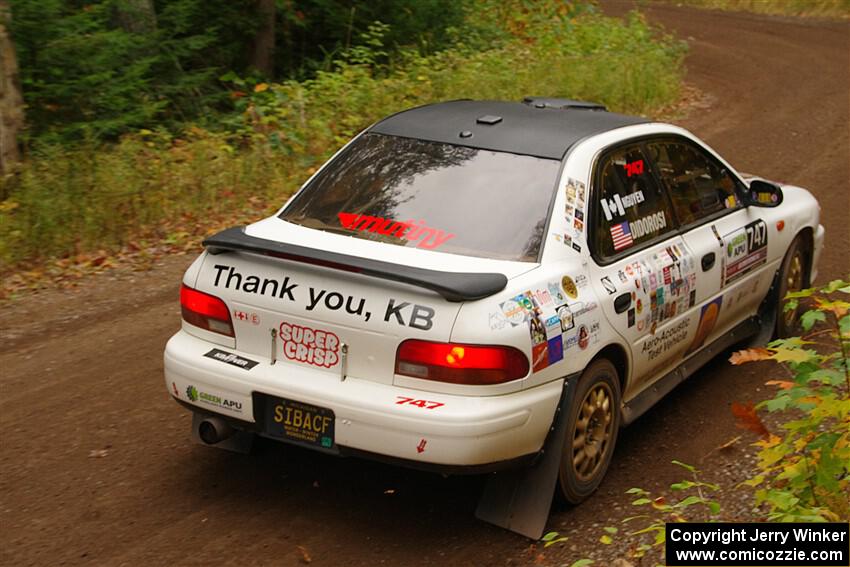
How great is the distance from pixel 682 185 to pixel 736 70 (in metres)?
16.0

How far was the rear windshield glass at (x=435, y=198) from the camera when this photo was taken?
16.4 ft

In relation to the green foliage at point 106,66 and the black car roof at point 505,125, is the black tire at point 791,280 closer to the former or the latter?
the black car roof at point 505,125

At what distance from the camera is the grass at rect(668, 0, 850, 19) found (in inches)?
1185

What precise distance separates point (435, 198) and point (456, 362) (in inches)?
44.8

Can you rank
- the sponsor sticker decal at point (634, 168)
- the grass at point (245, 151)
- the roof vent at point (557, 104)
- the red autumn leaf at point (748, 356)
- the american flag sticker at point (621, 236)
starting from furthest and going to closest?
the grass at point (245, 151) → the roof vent at point (557, 104) → the sponsor sticker decal at point (634, 168) → the american flag sticker at point (621, 236) → the red autumn leaf at point (748, 356)

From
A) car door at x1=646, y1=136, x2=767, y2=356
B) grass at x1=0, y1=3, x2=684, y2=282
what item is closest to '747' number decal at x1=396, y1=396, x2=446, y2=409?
car door at x1=646, y1=136, x2=767, y2=356

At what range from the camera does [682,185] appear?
607 centimetres

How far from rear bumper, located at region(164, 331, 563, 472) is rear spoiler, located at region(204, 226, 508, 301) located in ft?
1.45

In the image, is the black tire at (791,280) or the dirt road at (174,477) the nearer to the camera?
the dirt road at (174,477)

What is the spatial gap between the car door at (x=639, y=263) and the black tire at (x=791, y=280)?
4.79 ft

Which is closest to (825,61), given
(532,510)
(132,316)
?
(132,316)

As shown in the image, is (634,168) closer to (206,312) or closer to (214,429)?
(206,312)

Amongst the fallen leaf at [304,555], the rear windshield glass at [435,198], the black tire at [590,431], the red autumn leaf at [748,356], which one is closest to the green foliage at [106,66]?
the rear windshield glass at [435,198]

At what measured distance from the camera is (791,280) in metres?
7.29
